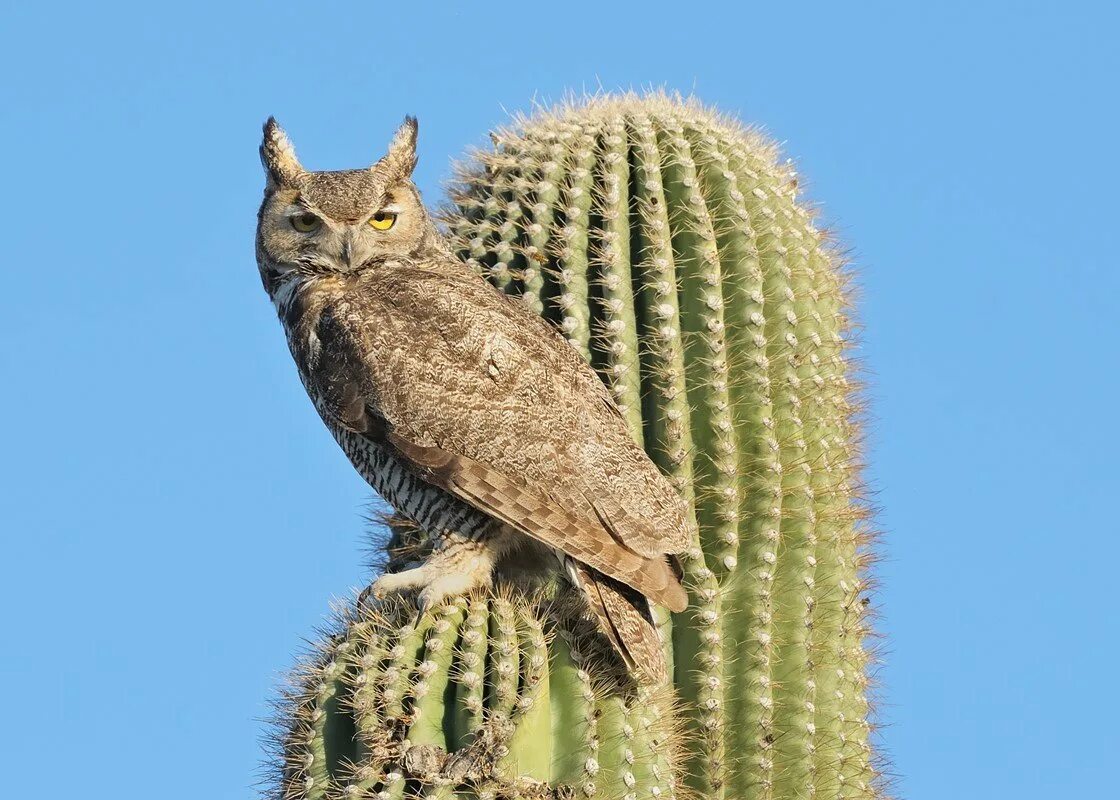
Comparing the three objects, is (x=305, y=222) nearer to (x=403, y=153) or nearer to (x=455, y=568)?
(x=403, y=153)

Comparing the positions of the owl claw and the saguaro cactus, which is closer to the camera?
the owl claw

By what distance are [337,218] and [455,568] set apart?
55.0 inches

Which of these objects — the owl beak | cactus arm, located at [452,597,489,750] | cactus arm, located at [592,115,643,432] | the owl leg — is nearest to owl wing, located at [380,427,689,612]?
the owl leg

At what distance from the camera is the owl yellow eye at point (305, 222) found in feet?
18.1

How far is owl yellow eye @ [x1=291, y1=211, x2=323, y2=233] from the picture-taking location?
551 centimetres

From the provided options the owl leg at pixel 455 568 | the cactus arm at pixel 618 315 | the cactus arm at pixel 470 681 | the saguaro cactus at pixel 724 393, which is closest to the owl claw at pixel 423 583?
the owl leg at pixel 455 568

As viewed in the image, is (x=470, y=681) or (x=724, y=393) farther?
(x=724, y=393)

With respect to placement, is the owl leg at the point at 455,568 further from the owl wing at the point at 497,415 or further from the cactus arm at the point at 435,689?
the cactus arm at the point at 435,689

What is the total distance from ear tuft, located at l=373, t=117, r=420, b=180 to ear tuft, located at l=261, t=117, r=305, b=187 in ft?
0.96

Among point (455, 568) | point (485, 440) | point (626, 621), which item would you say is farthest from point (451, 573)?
point (626, 621)

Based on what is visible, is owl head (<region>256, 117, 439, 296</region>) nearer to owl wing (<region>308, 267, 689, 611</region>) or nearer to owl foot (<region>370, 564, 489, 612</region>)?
owl wing (<region>308, 267, 689, 611</region>)

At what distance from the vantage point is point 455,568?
471cm

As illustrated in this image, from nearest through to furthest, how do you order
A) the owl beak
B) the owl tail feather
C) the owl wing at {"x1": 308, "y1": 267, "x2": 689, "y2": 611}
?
the owl tail feather < the owl wing at {"x1": 308, "y1": 267, "x2": 689, "y2": 611} < the owl beak

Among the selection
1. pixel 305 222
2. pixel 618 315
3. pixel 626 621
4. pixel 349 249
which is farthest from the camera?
pixel 305 222
